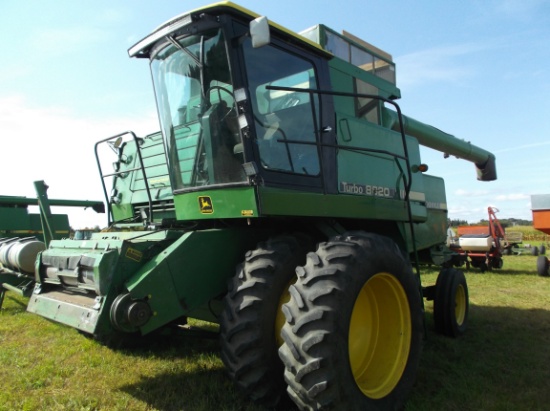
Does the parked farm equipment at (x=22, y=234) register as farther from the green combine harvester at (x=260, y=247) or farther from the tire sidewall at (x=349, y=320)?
the tire sidewall at (x=349, y=320)

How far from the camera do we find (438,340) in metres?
5.01

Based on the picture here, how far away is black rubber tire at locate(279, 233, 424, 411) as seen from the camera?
255 cm

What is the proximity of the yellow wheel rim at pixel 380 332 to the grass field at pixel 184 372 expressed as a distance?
12.6 inches

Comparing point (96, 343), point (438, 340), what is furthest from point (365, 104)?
point (96, 343)

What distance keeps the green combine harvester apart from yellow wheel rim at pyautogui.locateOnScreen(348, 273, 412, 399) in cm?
1

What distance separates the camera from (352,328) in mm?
3309

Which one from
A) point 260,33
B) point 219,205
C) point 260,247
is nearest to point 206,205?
point 219,205

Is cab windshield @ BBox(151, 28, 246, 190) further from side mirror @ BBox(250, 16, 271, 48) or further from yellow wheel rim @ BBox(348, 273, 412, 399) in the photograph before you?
yellow wheel rim @ BBox(348, 273, 412, 399)

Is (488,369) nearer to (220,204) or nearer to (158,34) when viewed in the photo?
(220,204)

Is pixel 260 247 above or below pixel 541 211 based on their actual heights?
above

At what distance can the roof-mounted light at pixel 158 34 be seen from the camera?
10.6 feet

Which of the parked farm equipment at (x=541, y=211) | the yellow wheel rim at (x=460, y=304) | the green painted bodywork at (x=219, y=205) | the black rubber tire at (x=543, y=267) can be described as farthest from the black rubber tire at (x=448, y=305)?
the black rubber tire at (x=543, y=267)

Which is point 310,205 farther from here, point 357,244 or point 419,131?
point 419,131

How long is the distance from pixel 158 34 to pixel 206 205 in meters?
1.40
